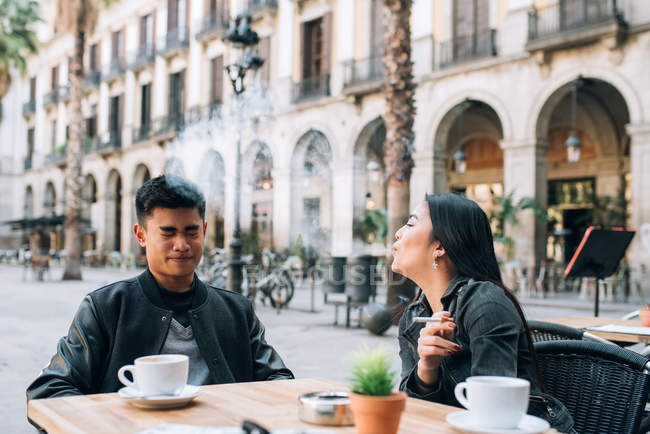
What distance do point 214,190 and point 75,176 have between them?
921 cm

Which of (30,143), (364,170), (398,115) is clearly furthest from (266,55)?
(30,143)

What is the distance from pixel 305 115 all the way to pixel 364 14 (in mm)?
4067

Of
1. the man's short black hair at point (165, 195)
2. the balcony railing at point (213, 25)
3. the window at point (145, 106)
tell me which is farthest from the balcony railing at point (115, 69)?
the man's short black hair at point (165, 195)

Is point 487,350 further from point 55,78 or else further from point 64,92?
point 55,78

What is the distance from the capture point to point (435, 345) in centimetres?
192

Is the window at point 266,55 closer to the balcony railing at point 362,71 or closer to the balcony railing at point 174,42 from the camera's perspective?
the balcony railing at point 362,71

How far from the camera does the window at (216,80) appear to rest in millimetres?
27812

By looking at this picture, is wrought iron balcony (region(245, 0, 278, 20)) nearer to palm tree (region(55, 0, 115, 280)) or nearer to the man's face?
palm tree (region(55, 0, 115, 280))

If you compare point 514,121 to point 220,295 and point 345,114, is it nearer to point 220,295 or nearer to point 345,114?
point 345,114

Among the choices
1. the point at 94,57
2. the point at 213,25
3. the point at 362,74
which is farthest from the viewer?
the point at 94,57

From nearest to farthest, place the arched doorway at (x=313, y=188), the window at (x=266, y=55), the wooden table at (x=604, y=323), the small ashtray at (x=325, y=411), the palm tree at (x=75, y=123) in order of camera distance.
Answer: the small ashtray at (x=325, y=411) < the wooden table at (x=604, y=323) < the palm tree at (x=75, y=123) < the arched doorway at (x=313, y=188) < the window at (x=266, y=55)

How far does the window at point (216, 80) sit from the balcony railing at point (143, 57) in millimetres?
5111

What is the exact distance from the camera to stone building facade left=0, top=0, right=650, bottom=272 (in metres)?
16.3

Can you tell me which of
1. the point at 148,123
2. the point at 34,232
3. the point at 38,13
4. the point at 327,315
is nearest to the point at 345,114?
the point at 327,315
